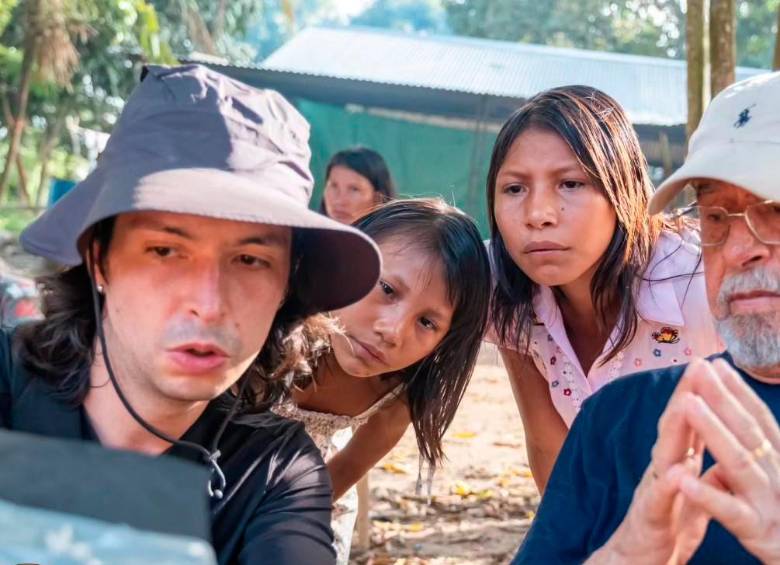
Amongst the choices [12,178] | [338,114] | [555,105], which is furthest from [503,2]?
[555,105]

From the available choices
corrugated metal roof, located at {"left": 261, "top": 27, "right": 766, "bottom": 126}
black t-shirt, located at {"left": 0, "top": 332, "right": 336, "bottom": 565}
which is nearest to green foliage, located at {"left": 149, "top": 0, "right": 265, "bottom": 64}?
corrugated metal roof, located at {"left": 261, "top": 27, "right": 766, "bottom": 126}

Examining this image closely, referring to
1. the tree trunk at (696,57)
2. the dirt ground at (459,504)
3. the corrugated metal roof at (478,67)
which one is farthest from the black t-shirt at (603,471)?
the corrugated metal roof at (478,67)

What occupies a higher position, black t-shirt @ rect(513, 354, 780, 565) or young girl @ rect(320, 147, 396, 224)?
young girl @ rect(320, 147, 396, 224)

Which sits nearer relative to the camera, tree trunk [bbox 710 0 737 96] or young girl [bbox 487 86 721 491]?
young girl [bbox 487 86 721 491]

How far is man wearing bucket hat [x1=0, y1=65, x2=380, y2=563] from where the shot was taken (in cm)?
182

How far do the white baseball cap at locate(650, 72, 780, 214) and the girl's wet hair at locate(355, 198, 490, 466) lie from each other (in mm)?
969

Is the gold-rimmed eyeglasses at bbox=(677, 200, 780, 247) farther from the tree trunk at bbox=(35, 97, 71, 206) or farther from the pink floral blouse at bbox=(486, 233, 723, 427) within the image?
the tree trunk at bbox=(35, 97, 71, 206)

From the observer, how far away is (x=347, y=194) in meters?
6.51

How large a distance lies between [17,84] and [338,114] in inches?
323

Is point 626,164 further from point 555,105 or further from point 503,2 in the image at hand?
point 503,2

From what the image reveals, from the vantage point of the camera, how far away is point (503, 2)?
3472cm

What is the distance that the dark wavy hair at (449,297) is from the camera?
10.6ft

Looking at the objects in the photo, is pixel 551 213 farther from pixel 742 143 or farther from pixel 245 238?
pixel 245 238

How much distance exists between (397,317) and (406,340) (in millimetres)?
86
